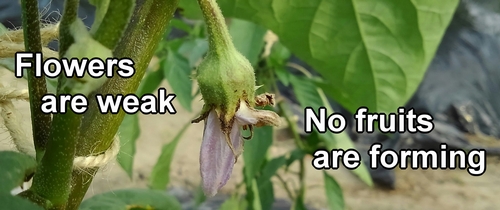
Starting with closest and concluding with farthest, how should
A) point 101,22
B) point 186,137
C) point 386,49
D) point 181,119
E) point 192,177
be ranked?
point 101,22
point 386,49
point 192,177
point 186,137
point 181,119

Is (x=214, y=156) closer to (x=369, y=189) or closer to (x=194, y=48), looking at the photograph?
(x=194, y=48)

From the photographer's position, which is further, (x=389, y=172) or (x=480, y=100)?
(x=480, y=100)

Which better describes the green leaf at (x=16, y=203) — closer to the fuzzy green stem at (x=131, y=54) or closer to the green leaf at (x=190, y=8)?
the fuzzy green stem at (x=131, y=54)

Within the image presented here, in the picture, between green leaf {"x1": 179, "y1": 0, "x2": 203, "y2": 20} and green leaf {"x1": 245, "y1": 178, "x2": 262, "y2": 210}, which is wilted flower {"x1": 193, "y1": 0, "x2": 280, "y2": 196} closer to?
green leaf {"x1": 179, "y1": 0, "x2": 203, "y2": 20}

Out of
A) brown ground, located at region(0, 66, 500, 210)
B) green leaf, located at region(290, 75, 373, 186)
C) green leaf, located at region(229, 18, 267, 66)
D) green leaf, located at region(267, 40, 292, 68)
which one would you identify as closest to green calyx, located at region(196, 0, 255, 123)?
green leaf, located at region(229, 18, 267, 66)

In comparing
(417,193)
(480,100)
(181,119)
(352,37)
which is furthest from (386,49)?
(480,100)

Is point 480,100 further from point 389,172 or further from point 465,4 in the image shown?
point 389,172
